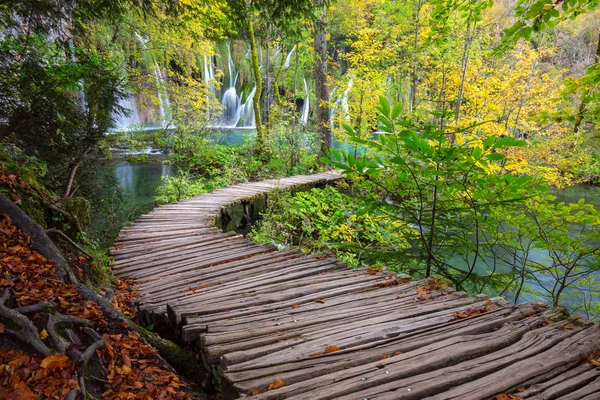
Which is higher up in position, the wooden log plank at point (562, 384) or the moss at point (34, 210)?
the moss at point (34, 210)

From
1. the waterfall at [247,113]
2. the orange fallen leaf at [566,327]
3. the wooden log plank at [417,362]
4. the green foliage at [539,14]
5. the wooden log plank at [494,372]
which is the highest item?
the waterfall at [247,113]

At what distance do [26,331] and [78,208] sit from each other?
7.54 ft

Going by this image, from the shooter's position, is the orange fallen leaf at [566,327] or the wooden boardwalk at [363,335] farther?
the orange fallen leaf at [566,327]

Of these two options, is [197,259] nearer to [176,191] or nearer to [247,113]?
[176,191]

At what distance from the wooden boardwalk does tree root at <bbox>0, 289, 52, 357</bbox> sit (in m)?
0.83

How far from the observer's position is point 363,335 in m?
2.04

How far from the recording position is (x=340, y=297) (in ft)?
9.36

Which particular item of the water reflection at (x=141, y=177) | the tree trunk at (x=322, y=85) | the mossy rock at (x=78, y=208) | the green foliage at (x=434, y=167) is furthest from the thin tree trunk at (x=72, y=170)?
the tree trunk at (x=322, y=85)

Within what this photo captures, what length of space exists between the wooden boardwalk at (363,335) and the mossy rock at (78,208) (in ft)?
2.80

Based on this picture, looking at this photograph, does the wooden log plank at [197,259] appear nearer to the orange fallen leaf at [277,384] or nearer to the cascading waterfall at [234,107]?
the orange fallen leaf at [277,384]

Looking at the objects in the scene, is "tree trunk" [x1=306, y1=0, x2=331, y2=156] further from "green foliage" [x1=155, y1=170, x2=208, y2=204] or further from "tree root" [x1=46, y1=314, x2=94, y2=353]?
"tree root" [x1=46, y1=314, x2=94, y2=353]

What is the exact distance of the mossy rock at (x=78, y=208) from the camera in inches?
139

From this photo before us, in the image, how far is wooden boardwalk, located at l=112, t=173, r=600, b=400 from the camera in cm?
152

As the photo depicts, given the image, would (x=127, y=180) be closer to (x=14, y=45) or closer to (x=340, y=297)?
(x=14, y=45)
